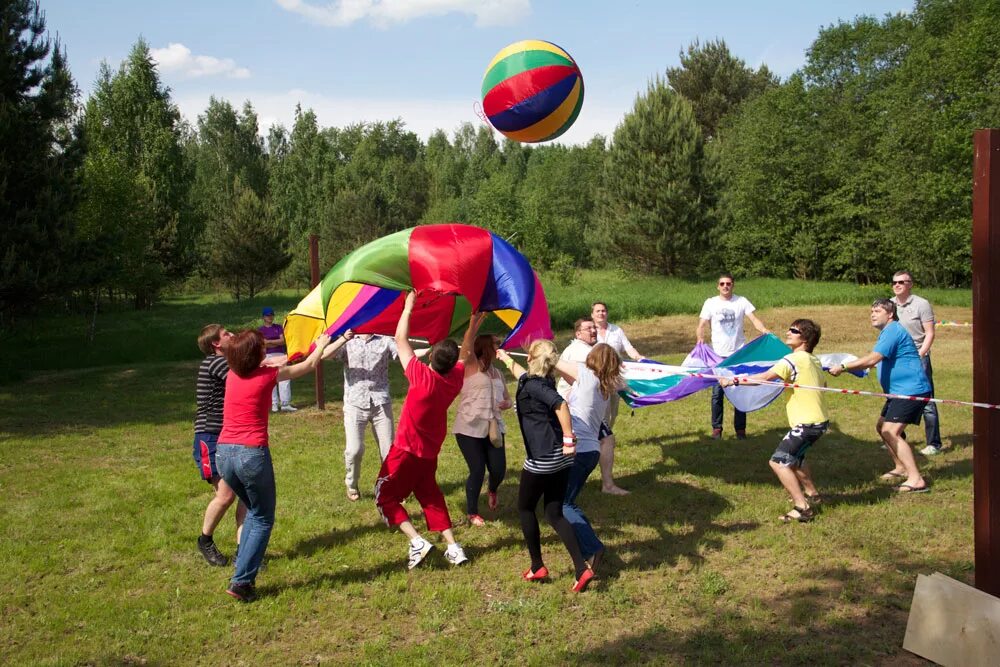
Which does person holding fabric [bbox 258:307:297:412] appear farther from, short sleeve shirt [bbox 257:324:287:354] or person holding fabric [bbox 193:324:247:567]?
person holding fabric [bbox 193:324:247:567]

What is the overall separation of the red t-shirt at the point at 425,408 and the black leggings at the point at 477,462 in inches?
40.2

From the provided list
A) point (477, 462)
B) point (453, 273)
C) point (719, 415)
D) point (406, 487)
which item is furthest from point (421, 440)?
point (719, 415)

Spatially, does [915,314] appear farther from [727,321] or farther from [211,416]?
[211,416]

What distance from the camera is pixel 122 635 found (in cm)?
501

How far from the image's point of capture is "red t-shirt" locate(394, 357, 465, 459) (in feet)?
18.5

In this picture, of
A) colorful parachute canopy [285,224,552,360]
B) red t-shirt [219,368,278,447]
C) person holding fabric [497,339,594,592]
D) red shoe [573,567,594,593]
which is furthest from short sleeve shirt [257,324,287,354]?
red shoe [573,567,594,593]

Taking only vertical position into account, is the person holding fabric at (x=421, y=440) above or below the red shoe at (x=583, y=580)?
above

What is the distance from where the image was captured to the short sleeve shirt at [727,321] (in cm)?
928

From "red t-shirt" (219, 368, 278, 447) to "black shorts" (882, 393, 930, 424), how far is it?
5.91m

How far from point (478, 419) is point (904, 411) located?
4.22 m

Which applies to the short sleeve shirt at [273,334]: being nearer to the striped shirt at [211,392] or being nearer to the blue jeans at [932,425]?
the striped shirt at [211,392]

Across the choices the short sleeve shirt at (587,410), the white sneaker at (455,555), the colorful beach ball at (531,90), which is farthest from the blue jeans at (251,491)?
the colorful beach ball at (531,90)

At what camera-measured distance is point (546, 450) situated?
5.37m

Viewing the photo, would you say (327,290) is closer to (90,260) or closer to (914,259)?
(90,260)
